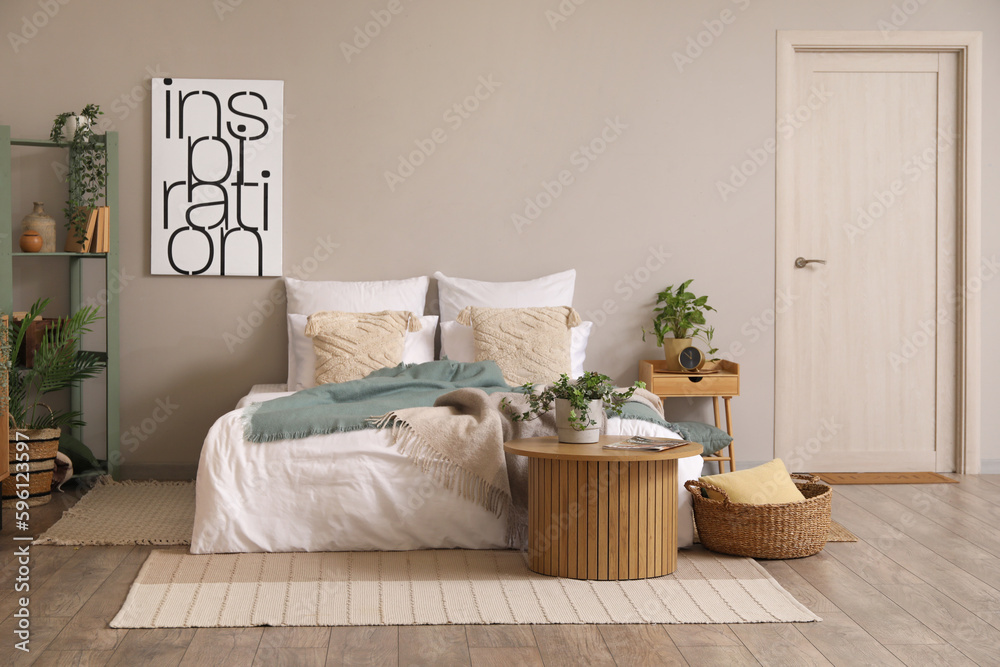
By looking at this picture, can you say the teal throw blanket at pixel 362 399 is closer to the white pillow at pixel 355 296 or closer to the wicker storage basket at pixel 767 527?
the white pillow at pixel 355 296

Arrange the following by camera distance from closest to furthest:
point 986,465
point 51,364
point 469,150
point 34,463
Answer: point 34,463 < point 51,364 < point 469,150 < point 986,465

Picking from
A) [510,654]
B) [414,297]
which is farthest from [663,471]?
[414,297]

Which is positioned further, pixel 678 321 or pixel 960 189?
pixel 960 189

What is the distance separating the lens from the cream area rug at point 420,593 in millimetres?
2377

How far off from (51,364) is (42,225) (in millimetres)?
683

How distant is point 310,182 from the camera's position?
4379mm

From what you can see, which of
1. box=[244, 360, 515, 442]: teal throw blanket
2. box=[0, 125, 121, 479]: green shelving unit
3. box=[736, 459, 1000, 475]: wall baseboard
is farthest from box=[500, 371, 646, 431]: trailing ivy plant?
box=[0, 125, 121, 479]: green shelving unit

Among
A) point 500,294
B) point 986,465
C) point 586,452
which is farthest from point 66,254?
point 986,465

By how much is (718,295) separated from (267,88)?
2564mm

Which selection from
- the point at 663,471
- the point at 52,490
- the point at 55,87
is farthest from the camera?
the point at 55,87

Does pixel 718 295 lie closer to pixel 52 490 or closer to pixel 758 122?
pixel 758 122

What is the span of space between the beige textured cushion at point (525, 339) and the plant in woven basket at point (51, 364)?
1802mm

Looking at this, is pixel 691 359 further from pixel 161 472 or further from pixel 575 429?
pixel 161 472

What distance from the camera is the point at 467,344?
4125 millimetres
